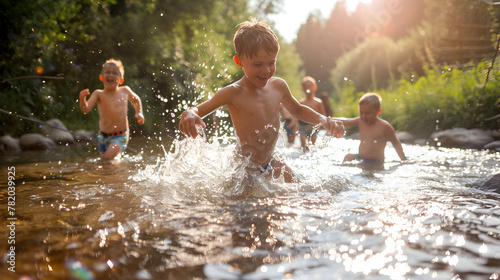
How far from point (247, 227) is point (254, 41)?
5.25 ft

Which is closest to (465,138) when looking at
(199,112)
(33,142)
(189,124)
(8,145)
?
(199,112)

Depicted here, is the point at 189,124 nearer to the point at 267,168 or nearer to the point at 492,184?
the point at 267,168

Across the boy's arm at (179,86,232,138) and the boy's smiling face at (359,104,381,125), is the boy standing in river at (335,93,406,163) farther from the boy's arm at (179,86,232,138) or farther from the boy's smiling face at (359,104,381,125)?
the boy's arm at (179,86,232,138)

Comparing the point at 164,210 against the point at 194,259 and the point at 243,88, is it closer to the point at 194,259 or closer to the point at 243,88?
the point at 194,259

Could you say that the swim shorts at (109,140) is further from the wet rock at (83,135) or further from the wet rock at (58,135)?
the wet rock at (83,135)

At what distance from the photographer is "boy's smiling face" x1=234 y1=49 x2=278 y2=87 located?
3.07 metres

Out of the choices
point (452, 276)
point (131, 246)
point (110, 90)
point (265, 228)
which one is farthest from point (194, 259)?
point (110, 90)

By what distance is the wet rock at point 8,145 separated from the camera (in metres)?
6.15

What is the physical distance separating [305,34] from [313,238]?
5593 centimetres

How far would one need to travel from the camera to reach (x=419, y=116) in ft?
30.4

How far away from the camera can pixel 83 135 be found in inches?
318

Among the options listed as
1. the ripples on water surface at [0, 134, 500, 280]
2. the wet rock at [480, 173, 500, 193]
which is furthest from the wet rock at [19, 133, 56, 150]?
the wet rock at [480, 173, 500, 193]

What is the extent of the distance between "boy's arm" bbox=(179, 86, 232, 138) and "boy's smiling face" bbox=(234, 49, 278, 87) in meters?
0.23

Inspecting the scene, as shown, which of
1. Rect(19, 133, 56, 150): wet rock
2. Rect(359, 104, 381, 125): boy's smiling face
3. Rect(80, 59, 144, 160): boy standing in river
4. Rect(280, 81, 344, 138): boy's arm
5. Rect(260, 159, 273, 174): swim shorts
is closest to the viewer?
Rect(260, 159, 273, 174): swim shorts
